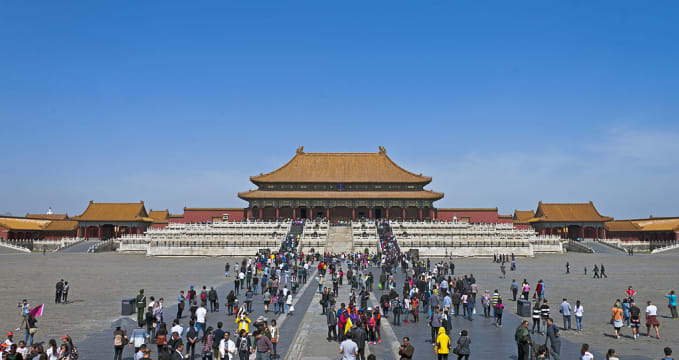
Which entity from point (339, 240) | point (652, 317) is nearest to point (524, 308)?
point (652, 317)

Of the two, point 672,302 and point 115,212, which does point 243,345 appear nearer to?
point 672,302

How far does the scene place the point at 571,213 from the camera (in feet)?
253

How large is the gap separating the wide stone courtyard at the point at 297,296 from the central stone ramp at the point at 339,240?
1157cm

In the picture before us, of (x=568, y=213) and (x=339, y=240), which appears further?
(x=568, y=213)

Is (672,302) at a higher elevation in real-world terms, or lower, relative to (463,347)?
higher

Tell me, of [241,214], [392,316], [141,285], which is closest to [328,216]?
[241,214]

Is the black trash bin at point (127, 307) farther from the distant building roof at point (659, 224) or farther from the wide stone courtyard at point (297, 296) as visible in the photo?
the distant building roof at point (659, 224)

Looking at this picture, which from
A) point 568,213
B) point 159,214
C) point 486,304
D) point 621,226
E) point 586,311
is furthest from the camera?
point 159,214

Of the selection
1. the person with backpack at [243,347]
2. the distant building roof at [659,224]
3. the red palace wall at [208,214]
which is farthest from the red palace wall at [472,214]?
the person with backpack at [243,347]

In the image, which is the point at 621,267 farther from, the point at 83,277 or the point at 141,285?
the point at 83,277

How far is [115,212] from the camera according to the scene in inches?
3071

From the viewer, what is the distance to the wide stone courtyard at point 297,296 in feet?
47.9

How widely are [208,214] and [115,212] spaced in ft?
48.9

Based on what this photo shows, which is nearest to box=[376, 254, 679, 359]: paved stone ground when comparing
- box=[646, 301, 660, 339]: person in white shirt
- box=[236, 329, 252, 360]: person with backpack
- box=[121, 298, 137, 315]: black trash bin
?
box=[646, 301, 660, 339]: person in white shirt
